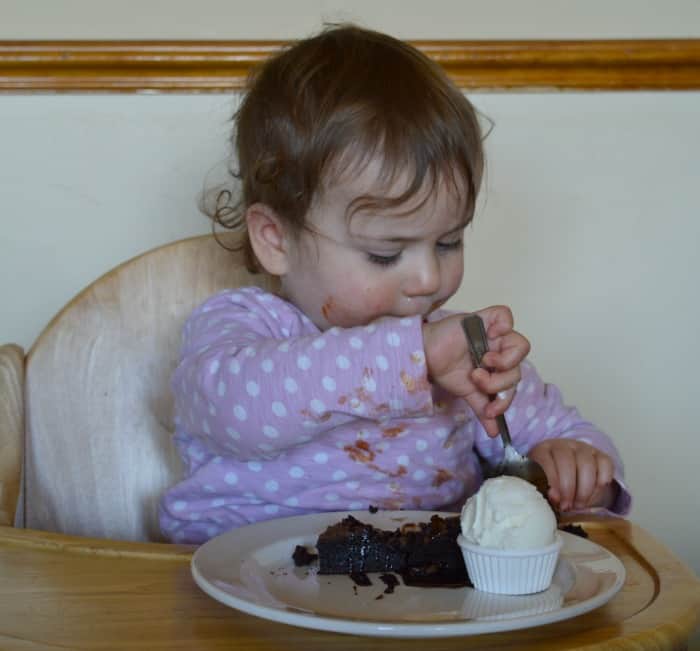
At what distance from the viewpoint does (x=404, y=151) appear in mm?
1057

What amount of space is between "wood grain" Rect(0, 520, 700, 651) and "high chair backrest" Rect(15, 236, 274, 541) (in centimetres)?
40

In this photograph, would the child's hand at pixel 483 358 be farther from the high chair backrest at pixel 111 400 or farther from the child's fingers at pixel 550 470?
the high chair backrest at pixel 111 400

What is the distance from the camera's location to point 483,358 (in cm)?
89

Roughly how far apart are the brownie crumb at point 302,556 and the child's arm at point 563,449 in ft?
1.03

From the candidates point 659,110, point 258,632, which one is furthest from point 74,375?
point 659,110

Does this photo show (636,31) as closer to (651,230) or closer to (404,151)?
(651,230)

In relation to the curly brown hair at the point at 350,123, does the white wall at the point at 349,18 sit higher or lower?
higher

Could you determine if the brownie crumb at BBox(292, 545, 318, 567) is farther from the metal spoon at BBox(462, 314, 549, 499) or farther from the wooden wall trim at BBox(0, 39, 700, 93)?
the wooden wall trim at BBox(0, 39, 700, 93)

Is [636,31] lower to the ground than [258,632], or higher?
higher

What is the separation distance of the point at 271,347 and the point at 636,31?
0.89 metres

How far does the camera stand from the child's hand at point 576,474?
107 cm

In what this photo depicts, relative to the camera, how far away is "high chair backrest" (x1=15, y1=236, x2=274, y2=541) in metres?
1.27

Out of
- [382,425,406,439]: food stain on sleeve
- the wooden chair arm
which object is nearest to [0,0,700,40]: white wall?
the wooden chair arm

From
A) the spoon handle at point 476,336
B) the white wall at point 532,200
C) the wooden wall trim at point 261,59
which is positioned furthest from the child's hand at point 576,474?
the wooden wall trim at point 261,59
